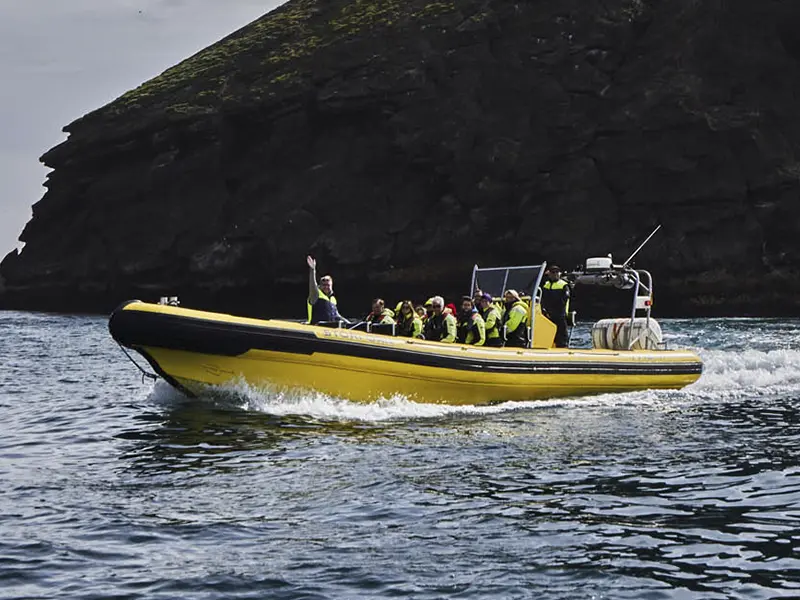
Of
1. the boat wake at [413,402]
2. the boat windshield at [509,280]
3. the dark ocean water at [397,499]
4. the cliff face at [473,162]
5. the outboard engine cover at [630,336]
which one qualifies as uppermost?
the cliff face at [473,162]

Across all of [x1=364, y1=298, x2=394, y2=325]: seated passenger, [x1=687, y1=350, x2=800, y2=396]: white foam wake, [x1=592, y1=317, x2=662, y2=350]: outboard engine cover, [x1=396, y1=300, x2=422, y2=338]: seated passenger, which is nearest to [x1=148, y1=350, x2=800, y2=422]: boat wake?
[x1=687, y1=350, x2=800, y2=396]: white foam wake

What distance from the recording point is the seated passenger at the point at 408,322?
16500 millimetres

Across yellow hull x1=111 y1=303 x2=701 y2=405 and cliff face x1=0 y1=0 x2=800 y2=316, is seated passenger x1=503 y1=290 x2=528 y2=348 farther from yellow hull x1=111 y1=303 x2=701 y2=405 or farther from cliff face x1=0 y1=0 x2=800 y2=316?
cliff face x1=0 y1=0 x2=800 y2=316

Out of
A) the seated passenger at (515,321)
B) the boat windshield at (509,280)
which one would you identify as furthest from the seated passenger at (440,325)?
the boat windshield at (509,280)

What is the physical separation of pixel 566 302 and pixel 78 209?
55.1 metres

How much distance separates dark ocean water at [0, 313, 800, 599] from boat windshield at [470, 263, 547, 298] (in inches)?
85.8

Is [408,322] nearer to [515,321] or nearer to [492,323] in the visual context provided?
[492,323]

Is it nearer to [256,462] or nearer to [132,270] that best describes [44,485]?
[256,462]

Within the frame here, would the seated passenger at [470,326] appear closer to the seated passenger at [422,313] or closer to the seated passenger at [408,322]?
the seated passenger at [422,313]

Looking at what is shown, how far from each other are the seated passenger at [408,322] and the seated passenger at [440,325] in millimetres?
339

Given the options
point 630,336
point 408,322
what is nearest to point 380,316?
point 408,322

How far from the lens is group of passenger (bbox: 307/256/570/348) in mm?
16406

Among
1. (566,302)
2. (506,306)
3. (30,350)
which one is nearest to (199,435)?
(506,306)

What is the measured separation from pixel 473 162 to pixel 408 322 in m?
36.4
